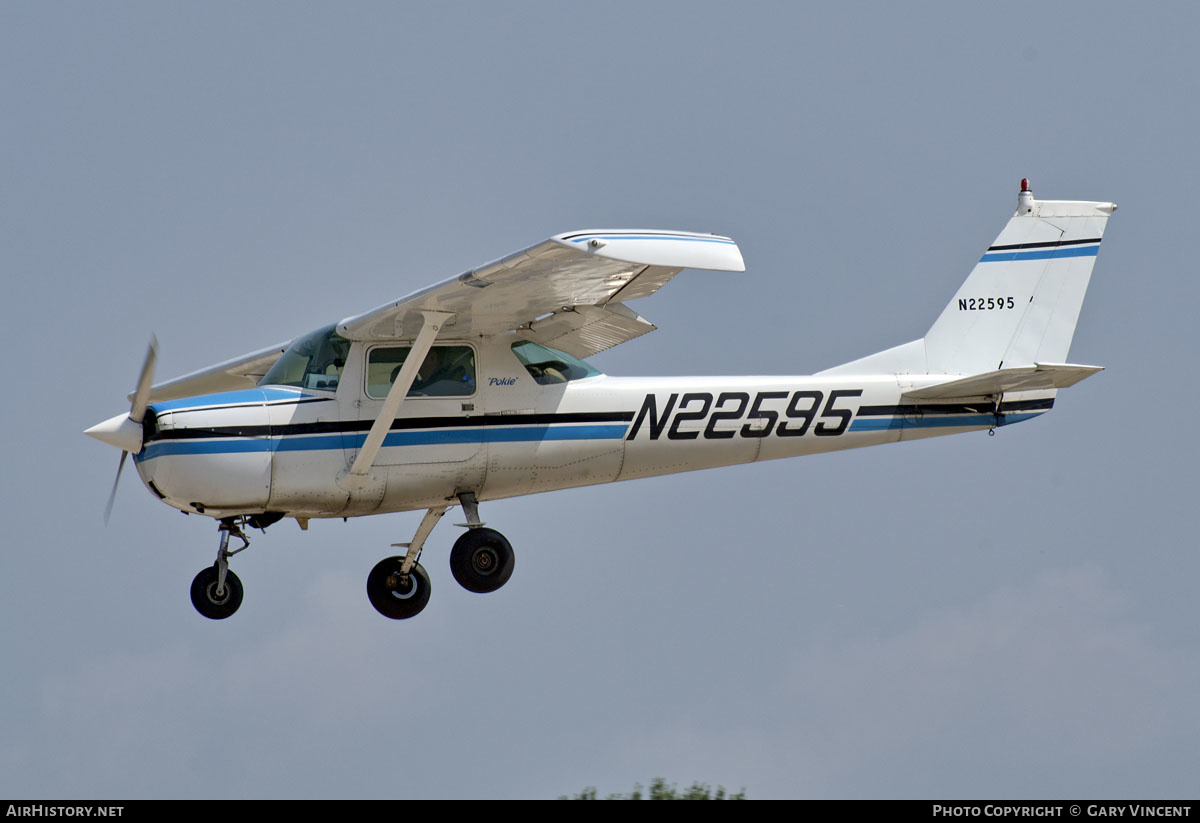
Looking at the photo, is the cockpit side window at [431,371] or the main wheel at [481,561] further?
the main wheel at [481,561]

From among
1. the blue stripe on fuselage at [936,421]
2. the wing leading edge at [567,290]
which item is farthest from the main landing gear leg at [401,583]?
the blue stripe on fuselage at [936,421]

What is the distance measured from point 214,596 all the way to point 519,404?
320 centimetres

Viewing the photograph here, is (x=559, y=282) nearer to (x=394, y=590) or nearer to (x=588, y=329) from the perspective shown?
(x=588, y=329)

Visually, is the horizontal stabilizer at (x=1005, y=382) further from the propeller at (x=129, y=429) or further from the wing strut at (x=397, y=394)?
the propeller at (x=129, y=429)

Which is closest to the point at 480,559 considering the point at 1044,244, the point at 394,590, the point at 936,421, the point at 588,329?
the point at 394,590

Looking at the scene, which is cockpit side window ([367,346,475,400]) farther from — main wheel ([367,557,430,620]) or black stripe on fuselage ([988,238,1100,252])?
black stripe on fuselage ([988,238,1100,252])

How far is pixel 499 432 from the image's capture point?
1532 cm

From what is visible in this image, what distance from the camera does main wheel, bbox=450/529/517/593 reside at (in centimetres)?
1534

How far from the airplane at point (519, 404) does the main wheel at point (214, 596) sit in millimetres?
13

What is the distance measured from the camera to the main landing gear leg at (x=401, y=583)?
16.2m

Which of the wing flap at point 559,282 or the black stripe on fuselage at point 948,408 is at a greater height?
the black stripe on fuselage at point 948,408

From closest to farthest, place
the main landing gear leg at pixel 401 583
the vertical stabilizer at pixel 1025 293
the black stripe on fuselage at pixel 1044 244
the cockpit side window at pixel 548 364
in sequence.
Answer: the cockpit side window at pixel 548 364
the main landing gear leg at pixel 401 583
the vertical stabilizer at pixel 1025 293
the black stripe on fuselage at pixel 1044 244

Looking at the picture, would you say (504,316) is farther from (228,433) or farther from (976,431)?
(976,431)

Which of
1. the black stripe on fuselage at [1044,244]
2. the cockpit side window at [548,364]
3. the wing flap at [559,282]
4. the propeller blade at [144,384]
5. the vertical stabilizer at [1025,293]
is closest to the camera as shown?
the wing flap at [559,282]
